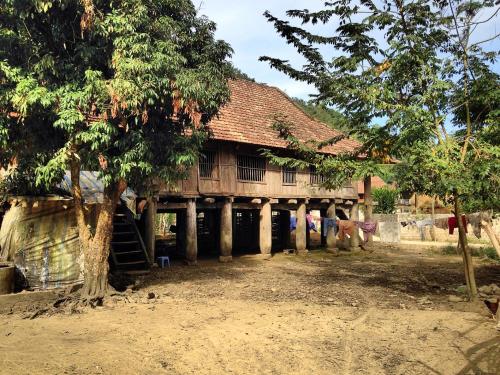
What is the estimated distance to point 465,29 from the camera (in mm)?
8992

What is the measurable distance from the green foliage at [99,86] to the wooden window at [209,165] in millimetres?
5847

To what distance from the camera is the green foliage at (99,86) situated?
718cm

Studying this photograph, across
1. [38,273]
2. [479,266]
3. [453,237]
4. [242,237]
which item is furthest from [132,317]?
[453,237]

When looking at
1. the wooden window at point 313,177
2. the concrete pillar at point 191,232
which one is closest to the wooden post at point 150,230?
the concrete pillar at point 191,232

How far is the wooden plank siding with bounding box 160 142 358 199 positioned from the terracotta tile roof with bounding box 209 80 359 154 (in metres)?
0.52

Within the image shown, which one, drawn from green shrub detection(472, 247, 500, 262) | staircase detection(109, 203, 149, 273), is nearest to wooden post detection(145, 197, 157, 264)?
staircase detection(109, 203, 149, 273)

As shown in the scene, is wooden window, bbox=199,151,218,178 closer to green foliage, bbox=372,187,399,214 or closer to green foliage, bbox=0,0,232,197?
green foliage, bbox=0,0,232,197

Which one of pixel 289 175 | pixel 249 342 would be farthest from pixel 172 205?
pixel 249 342

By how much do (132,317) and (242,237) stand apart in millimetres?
13466

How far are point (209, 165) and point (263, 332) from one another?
876 cm

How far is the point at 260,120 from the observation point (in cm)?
1755

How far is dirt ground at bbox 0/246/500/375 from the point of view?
5.42 meters

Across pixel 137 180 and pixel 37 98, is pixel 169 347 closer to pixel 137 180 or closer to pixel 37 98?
pixel 137 180

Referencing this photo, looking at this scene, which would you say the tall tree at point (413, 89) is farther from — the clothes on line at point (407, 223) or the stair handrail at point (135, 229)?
the clothes on line at point (407, 223)
